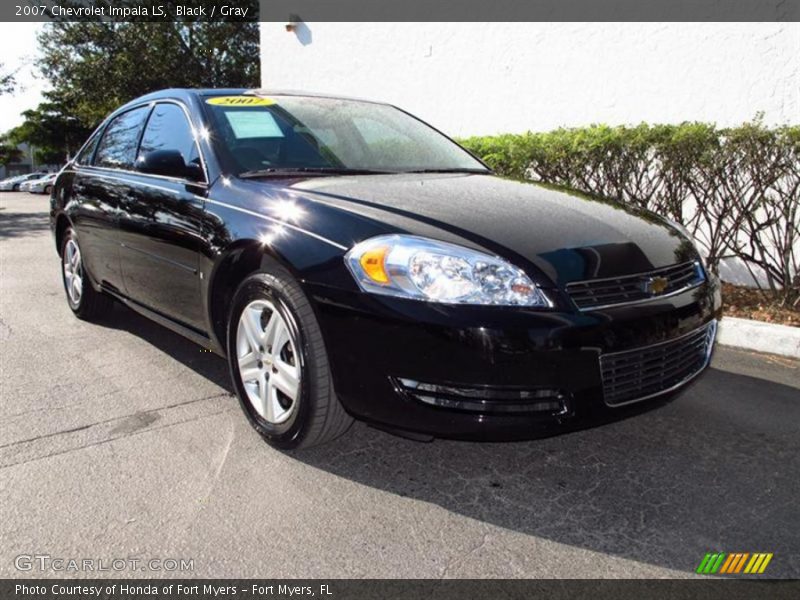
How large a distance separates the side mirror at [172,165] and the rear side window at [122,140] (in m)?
0.69

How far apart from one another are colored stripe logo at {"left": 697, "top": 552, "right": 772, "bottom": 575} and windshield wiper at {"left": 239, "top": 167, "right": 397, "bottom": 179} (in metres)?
2.30

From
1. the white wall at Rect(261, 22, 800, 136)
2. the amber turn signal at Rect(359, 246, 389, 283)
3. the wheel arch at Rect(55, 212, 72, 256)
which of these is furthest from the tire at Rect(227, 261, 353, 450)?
the white wall at Rect(261, 22, 800, 136)

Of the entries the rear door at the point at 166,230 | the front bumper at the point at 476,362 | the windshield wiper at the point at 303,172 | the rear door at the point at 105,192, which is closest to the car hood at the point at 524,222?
the windshield wiper at the point at 303,172

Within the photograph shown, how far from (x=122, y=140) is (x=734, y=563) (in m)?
4.22

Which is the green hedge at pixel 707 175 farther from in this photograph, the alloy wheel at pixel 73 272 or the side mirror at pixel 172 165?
the alloy wheel at pixel 73 272

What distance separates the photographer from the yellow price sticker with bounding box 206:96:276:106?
3688 millimetres

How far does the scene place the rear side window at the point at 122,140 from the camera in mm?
4266

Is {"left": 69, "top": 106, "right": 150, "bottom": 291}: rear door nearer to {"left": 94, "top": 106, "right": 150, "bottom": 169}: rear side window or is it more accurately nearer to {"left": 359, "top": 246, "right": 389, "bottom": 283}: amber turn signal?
{"left": 94, "top": 106, "right": 150, "bottom": 169}: rear side window

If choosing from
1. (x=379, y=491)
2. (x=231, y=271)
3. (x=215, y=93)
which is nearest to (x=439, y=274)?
(x=379, y=491)

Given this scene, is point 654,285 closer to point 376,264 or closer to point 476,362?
point 476,362

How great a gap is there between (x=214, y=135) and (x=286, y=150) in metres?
0.37

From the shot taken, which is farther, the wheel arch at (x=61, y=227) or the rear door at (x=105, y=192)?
the wheel arch at (x=61, y=227)

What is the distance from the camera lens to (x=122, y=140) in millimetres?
4520

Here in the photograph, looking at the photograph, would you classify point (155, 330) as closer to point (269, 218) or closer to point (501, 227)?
point (269, 218)
